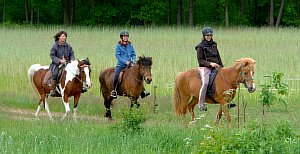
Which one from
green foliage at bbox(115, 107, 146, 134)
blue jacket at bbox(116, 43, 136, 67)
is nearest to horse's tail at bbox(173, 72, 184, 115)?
blue jacket at bbox(116, 43, 136, 67)

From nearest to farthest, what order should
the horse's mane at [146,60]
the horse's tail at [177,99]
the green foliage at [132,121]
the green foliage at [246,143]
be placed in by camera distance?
the green foliage at [246,143] < the green foliage at [132,121] < the horse's tail at [177,99] < the horse's mane at [146,60]

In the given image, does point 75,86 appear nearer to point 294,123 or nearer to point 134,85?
point 134,85

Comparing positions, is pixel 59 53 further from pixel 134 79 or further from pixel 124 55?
pixel 134 79

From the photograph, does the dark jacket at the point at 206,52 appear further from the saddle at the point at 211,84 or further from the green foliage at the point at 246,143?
the green foliage at the point at 246,143

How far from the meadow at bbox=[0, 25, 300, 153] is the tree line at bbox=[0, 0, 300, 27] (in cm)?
1574

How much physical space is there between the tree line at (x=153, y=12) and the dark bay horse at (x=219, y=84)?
35.0 meters

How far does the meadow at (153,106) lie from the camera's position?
28.8 ft

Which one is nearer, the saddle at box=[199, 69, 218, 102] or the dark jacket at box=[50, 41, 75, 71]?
the saddle at box=[199, 69, 218, 102]

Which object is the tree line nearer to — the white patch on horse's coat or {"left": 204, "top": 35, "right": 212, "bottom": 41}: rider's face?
the white patch on horse's coat

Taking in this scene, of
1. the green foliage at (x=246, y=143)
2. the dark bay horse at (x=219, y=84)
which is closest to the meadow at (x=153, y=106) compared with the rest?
the green foliage at (x=246, y=143)

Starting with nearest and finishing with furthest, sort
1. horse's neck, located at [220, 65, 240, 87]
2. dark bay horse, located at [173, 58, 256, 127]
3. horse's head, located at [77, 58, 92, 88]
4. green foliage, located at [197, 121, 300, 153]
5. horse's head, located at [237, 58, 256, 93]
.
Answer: green foliage, located at [197, 121, 300, 153] < horse's head, located at [237, 58, 256, 93] < dark bay horse, located at [173, 58, 256, 127] < horse's neck, located at [220, 65, 240, 87] < horse's head, located at [77, 58, 92, 88]

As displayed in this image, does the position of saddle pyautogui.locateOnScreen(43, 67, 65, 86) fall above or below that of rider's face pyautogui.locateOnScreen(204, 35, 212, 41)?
below

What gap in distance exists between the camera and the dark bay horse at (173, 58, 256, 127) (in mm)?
12125

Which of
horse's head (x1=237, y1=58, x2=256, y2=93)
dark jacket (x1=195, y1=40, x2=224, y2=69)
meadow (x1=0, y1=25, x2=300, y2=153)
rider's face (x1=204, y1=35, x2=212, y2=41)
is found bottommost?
meadow (x1=0, y1=25, x2=300, y2=153)
